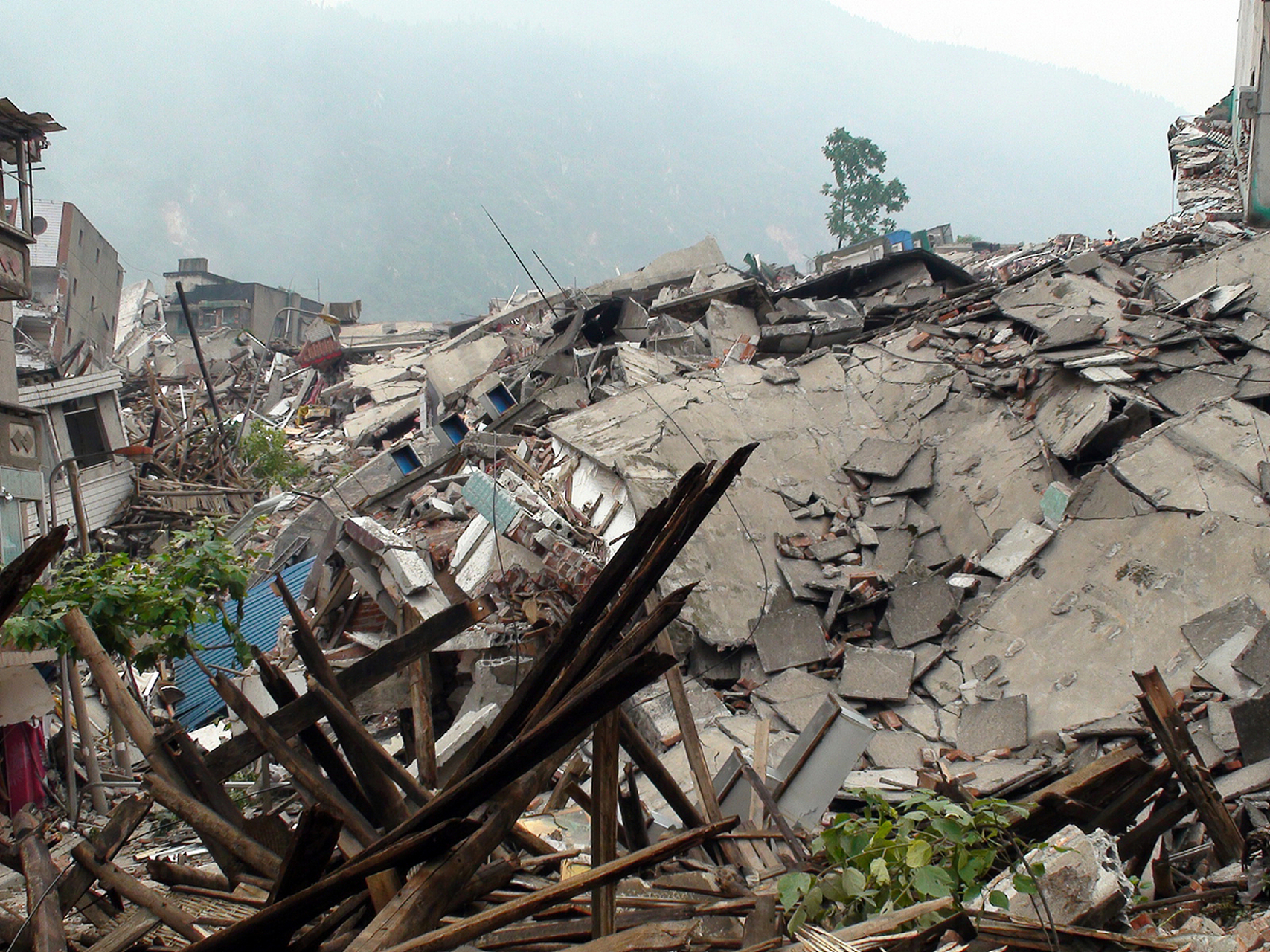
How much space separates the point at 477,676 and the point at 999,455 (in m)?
5.26

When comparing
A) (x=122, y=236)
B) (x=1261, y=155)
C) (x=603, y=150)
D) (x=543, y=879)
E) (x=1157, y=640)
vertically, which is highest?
(x=603, y=150)

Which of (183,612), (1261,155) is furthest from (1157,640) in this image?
(1261,155)

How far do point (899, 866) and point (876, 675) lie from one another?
411cm

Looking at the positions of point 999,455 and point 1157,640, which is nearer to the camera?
point 1157,640

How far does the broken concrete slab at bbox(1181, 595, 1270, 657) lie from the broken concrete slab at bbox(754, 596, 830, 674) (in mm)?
2564

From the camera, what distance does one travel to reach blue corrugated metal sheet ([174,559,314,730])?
8797 mm

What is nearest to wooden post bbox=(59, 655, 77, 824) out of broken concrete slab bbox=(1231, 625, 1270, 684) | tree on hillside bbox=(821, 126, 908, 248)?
broken concrete slab bbox=(1231, 625, 1270, 684)

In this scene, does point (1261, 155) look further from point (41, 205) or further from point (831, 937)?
point (41, 205)

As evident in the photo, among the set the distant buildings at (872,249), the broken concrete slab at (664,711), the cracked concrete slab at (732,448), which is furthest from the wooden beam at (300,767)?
the distant buildings at (872,249)

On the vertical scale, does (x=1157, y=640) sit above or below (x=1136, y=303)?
below

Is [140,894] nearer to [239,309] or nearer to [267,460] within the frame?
[267,460]

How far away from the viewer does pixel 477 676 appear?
21.7 feet

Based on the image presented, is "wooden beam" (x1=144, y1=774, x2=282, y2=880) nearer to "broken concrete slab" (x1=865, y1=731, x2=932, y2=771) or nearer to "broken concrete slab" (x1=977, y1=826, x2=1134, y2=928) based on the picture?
"broken concrete slab" (x1=977, y1=826, x2=1134, y2=928)

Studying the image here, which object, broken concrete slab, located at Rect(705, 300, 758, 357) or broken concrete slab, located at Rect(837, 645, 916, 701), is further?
broken concrete slab, located at Rect(705, 300, 758, 357)
